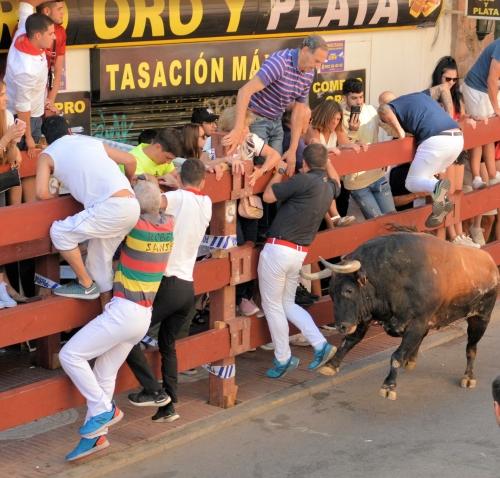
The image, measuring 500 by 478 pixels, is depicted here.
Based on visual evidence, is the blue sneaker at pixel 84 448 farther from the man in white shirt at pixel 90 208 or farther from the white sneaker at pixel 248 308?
the white sneaker at pixel 248 308

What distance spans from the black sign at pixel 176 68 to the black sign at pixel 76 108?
0.15 metres

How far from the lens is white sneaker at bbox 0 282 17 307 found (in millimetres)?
8859

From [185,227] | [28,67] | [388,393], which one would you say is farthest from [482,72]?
[185,227]

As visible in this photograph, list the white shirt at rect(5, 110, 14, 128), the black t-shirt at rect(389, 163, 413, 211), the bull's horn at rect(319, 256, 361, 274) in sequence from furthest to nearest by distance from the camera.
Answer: the black t-shirt at rect(389, 163, 413, 211) < the white shirt at rect(5, 110, 14, 128) < the bull's horn at rect(319, 256, 361, 274)

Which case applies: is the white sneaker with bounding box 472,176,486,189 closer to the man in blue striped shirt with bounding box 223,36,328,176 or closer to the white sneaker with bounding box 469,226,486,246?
the white sneaker with bounding box 469,226,486,246

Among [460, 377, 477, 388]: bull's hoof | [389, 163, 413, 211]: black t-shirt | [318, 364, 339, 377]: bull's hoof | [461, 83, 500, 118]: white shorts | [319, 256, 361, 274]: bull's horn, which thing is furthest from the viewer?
[461, 83, 500, 118]: white shorts

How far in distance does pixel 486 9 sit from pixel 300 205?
24.1 feet

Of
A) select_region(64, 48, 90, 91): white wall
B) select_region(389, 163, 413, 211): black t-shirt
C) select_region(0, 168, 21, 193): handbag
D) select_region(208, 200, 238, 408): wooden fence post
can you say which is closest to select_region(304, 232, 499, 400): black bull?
select_region(208, 200, 238, 408): wooden fence post

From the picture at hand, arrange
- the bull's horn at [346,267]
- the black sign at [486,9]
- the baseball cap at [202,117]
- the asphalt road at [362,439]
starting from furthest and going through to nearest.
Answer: the black sign at [486,9] → the baseball cap at [202,117] → the bull's horn at [346,267] → the asphalt road at [362,439]

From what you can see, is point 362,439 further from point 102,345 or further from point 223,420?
point 102,345

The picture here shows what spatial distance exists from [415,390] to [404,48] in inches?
279

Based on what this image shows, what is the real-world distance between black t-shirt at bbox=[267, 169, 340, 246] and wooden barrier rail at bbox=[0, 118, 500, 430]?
0.22m

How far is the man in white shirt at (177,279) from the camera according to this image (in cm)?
838

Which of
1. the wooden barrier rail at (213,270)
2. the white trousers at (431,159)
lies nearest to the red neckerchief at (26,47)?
the wooden barrier rail at (213,270)
